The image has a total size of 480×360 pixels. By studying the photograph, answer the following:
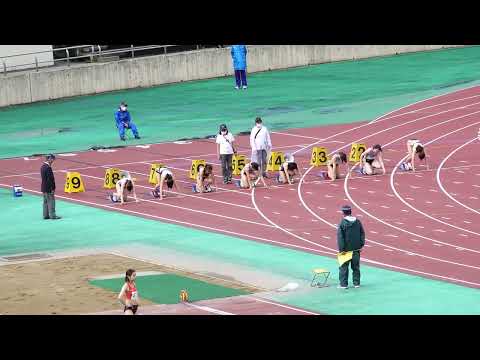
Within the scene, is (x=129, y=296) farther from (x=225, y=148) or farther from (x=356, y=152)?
(x=356, y=152)

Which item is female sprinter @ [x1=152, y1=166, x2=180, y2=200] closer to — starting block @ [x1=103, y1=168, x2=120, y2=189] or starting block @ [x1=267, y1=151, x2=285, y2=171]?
starting block @ [x1=103, y1=168, x2=120, y2=189]

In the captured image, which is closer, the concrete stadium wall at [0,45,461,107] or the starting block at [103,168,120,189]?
the starting block at [103,168,120,189]

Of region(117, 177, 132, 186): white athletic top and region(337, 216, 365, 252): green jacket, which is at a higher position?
region(117, 177, 132, 186): white athletic top

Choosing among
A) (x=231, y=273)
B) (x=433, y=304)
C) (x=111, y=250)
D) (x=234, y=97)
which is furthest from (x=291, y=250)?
(x=234, y=97)

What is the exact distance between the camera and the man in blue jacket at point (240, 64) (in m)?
53.0

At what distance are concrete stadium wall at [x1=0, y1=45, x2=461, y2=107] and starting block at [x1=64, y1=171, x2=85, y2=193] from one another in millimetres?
19683

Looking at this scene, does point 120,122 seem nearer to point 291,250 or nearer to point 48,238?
point 48,238

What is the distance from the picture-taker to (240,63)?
5338cm

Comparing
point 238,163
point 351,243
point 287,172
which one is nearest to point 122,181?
point 238,163

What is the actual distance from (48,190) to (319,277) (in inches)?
393

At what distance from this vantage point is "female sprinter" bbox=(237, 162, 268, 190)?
3306cm

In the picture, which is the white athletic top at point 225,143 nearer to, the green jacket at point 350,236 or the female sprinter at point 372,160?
the female sprinter at point 372,160

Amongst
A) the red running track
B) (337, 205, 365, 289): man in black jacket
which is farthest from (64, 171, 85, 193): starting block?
(337, 205, 365, 289): man in black jacket
